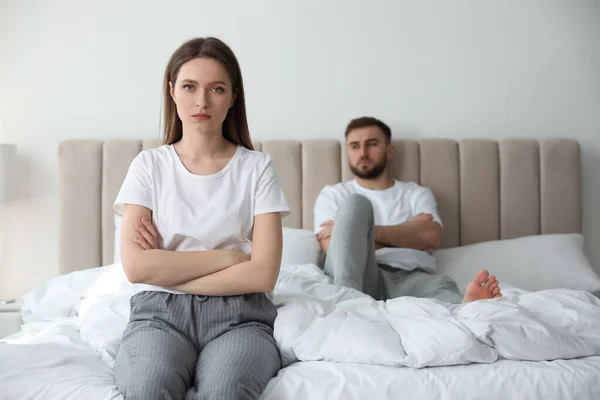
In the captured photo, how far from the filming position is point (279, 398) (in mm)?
1396

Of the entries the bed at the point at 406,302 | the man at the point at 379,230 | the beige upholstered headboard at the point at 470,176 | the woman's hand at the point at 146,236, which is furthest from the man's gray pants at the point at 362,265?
the woman's hand at the point at 146,236

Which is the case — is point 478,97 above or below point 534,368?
above

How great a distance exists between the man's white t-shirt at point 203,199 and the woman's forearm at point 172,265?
57 millimetres

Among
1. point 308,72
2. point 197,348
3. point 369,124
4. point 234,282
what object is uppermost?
point 308,72

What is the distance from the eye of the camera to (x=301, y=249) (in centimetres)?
262

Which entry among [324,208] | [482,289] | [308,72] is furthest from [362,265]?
[308,72]

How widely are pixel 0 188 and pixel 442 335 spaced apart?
219 centimetres

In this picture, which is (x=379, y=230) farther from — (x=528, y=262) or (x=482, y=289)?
(x=482, y=289)

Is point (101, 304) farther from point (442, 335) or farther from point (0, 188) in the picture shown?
point (0, 188)

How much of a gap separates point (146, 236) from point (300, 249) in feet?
3.53

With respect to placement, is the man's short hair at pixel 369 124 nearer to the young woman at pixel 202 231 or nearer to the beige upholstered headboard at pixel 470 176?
the beige upholstered headboard at pixel 470 176

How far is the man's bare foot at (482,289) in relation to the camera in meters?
1.92

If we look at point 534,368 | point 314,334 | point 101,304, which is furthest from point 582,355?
point 101,304

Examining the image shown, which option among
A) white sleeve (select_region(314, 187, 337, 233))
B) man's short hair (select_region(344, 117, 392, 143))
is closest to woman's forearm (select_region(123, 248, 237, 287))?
white sleeve (select_region(314, 187, 337, 233))
